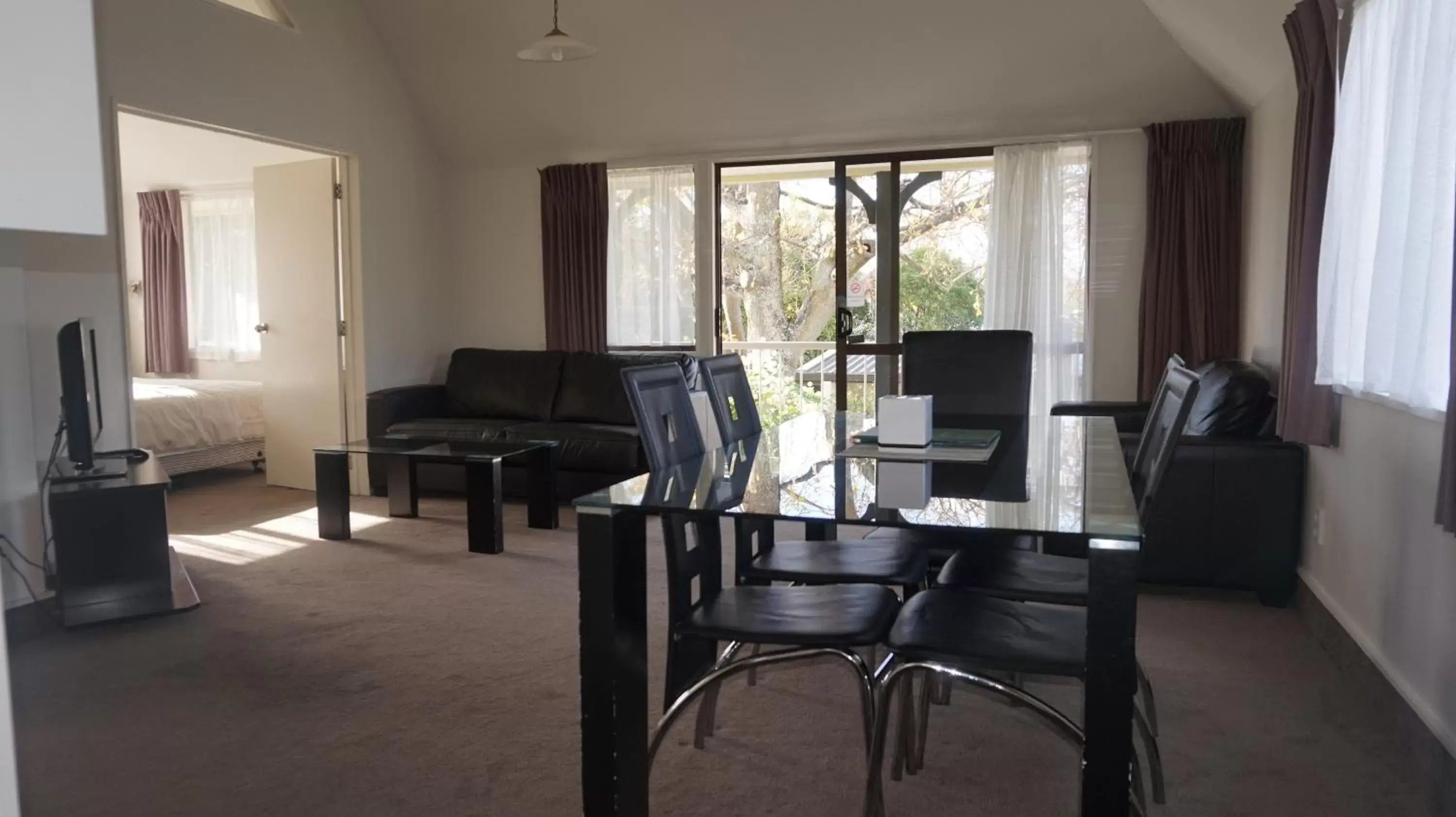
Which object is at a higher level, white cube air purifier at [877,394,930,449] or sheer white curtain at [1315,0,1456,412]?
sheer white curtain at [1315,0,1456,412]

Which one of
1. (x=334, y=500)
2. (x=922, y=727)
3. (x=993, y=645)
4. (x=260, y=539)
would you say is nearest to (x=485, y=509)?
(x=334, y=500)

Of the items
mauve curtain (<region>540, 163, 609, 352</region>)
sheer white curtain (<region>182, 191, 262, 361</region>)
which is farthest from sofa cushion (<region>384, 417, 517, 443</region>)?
sheer white curtain (<region>182, 191, 262, 361</region>)

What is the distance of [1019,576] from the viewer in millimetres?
2400

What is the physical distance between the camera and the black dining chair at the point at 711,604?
196 cm

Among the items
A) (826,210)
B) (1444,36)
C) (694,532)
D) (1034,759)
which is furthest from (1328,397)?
(826,210)

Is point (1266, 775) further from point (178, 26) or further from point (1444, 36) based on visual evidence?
point (178, 26)

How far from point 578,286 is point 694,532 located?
4.18 m

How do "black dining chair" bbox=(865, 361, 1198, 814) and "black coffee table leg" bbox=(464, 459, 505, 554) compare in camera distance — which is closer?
"black dining chair" bbox=(865, 361, 1198, 814)

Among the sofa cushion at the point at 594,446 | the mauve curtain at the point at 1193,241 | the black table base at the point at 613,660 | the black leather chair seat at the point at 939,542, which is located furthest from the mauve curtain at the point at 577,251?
the black table base at the point at 613,660

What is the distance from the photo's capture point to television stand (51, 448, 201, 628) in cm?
335

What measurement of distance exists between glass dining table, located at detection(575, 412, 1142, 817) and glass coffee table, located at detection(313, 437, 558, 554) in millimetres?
2243

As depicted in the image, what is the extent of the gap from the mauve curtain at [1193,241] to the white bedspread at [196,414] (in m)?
5.44

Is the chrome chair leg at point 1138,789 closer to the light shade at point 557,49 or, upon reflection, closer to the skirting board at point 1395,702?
the skirting board at point 1395,702

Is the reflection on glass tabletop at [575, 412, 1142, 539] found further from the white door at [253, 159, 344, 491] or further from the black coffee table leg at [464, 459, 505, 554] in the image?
the white door at [253, 159, 344, 491]
